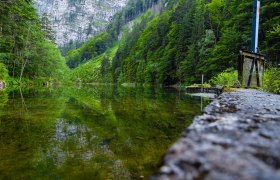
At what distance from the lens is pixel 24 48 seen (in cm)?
3950

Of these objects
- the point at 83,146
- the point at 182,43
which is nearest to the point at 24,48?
the point at 182,43

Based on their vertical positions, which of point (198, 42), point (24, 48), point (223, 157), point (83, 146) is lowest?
point (83, 146)

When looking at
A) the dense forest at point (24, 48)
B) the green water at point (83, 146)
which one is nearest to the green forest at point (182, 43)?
the dense forest at point (24, 48)

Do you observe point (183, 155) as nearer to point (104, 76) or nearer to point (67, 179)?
point (67, 179)

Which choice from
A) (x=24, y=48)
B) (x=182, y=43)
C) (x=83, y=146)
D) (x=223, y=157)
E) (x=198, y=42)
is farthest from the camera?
(x=182, y=43)

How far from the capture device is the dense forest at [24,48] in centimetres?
3119

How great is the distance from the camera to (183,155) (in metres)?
1.45

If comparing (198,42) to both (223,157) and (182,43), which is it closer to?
(182,43)

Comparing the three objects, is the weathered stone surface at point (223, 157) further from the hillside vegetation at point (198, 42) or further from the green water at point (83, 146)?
the hillside vegetation at point (198, 42)

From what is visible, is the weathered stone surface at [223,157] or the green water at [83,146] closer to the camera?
the weathered stone surface at [223,157]

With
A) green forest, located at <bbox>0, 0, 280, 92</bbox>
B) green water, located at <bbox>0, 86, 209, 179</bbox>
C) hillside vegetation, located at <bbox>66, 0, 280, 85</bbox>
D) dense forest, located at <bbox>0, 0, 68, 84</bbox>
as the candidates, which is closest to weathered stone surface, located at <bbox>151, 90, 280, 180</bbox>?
green water, located at <bbox>0, 86, 209, 179</bbox>

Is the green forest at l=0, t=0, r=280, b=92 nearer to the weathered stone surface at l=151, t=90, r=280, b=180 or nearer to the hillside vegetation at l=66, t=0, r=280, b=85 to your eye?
the hillside vegetation at l=66, t=0, r=280, b=85

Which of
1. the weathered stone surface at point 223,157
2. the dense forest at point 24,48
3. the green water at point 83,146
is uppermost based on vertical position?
the dense forest at point 24,48

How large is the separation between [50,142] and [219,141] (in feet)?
13.7
